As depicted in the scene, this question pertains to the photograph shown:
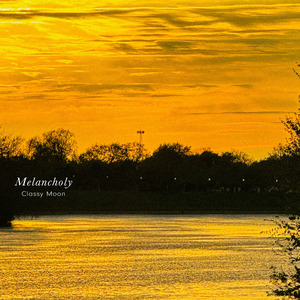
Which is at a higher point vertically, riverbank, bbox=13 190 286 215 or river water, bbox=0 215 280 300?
riverbank, bbox=13 190 286 215

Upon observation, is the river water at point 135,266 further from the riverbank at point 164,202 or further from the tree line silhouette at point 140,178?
the riverbank at point 164,202

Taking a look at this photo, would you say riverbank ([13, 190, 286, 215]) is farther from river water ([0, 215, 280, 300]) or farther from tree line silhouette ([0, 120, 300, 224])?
river water ([0, 215, 280, 300])

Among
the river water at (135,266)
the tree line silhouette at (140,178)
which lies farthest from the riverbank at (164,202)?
the river water at (135,266)

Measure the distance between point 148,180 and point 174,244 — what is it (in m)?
109

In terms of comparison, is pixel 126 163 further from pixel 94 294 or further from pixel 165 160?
pixel 94 294

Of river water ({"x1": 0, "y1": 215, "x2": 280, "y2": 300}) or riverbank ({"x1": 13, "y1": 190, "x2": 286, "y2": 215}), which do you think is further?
riverbank ({"x1": 13, "y1": 190, "x2": 286, "y2": 215})

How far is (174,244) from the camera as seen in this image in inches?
1657

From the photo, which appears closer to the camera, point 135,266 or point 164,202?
point 135,266

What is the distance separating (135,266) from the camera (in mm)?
30094

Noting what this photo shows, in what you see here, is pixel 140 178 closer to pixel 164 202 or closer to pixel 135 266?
pixel 164 202

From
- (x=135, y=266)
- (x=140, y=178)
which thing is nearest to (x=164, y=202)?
(x=140, y=178)

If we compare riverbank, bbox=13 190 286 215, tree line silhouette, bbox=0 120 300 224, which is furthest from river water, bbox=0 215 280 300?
riverbank, bbox=13 190 286 215

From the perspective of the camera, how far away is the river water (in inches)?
885

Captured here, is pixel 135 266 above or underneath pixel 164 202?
underneath
